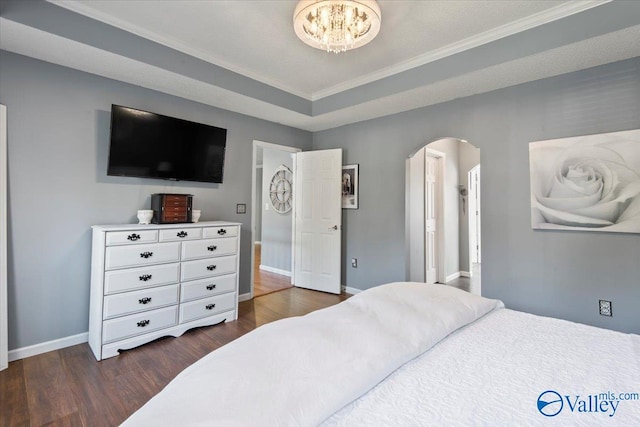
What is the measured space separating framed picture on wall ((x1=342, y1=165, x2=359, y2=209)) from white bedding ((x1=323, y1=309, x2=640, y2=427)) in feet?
9.30

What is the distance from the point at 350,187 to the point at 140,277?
2.75m

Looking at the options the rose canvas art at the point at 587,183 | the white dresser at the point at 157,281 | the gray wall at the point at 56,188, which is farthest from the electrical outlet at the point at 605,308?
the gray wall at the point at 56,188

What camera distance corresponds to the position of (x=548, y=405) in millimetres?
832

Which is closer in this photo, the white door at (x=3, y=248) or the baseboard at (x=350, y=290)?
the white door at (x=3, y=248)

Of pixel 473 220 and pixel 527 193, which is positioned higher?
pixel 527 193

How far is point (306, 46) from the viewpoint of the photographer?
2.62 m

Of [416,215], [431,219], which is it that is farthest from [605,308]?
[431,219]

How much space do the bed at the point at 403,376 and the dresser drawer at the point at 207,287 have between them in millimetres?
1902

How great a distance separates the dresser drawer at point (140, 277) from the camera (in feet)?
7.59

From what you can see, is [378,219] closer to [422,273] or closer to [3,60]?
[422,273]

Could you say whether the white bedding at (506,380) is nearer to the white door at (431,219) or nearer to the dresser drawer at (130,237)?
the dresser drawer at (130,237)

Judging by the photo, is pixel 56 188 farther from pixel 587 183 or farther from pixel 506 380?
pixel 587 183

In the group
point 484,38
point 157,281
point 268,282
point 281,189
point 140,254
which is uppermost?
point 484,38

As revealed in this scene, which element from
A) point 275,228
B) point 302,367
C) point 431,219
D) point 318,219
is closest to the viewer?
point 302,367
